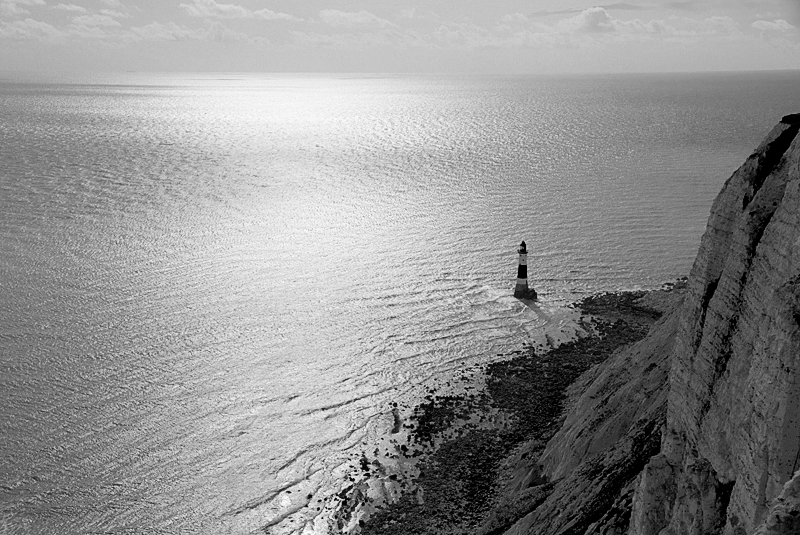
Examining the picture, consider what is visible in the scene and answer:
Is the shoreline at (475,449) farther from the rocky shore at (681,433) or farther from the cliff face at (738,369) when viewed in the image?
the cliff face at (738,369)

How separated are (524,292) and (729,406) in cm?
2350

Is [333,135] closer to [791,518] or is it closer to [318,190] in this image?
[318,190]

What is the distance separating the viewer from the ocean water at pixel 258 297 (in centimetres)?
2033

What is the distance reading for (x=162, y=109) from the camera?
554 ft

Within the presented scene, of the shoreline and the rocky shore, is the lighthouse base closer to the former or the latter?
the shoreline

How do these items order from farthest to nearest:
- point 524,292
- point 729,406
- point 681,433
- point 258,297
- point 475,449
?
point 258,297 → point 524,292 → point 475,449 → point 681,433 → point 729,406

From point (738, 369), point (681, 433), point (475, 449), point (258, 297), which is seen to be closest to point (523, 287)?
point (258, 297)

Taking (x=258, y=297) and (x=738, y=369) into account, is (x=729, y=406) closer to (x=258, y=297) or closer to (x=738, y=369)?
(x=738, y=369)

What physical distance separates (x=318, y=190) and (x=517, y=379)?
120 feet

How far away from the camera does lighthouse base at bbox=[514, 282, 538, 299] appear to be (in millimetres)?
32562

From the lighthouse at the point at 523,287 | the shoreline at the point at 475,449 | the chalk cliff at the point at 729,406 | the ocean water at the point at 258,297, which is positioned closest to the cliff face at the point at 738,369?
the chalk cliff at the point at 729,406

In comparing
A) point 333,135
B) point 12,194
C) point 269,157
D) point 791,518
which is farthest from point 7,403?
point 333,135

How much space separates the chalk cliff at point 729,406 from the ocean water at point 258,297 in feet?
27.2

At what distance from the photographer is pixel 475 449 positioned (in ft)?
65.6
